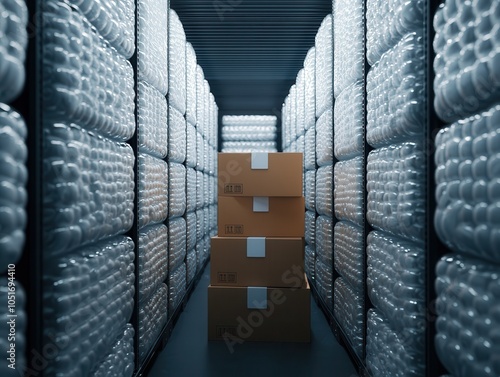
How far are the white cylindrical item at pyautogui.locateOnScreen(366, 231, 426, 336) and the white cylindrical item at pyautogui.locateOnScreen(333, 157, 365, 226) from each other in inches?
16.9

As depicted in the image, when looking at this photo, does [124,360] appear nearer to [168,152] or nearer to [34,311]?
[34,311]

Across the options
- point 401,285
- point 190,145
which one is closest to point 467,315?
point 401,285

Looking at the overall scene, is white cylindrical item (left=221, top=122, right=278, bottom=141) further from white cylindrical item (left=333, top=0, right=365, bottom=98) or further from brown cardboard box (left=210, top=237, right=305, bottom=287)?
brown cardboard box (left=210, top=237, right=305, bottom=287)

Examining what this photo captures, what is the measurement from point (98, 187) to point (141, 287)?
993 mm

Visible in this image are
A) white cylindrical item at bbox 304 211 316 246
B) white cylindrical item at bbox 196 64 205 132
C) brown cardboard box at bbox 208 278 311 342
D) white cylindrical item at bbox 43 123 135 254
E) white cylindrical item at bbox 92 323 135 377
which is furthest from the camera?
white cylindrical item at bbox 196 64 205 132

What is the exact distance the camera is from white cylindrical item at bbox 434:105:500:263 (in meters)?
1.27

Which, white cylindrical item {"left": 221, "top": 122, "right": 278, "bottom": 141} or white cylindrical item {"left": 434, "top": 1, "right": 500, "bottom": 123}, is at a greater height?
white cylindrical item {"left": 221, "top": 122, "right": 278, "bottom": 141}

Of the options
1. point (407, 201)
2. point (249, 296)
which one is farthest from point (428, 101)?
point (249, 296)

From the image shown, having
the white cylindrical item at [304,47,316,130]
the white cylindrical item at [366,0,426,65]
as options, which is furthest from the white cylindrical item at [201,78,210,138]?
the white cylindrical item at [366,0,426,65]

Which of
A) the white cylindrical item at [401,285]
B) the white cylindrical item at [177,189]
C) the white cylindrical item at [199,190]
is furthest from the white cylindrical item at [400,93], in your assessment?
the white cylindrical item at [199,190]

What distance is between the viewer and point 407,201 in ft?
6.48

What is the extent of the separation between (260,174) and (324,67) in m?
1.32

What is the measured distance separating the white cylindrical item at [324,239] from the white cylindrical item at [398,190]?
132 centimetres

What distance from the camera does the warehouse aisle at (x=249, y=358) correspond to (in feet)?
9.54
